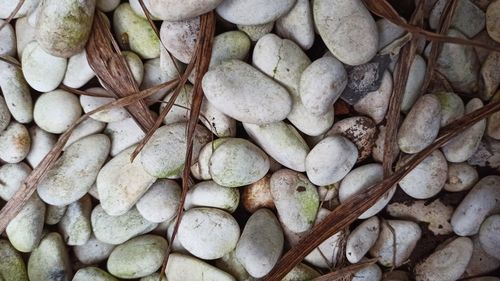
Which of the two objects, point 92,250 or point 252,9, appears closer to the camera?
point 252,9

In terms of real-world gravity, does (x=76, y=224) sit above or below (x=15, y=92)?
below

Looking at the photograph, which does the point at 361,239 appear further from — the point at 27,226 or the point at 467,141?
the point at 27,226

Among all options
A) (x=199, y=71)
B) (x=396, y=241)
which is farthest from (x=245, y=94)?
(x=396, y=241)

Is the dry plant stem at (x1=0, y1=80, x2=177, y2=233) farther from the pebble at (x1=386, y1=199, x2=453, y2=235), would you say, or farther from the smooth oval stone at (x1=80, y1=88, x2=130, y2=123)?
the pebble at (x1=386, y1=199, x2=453, y2=235)

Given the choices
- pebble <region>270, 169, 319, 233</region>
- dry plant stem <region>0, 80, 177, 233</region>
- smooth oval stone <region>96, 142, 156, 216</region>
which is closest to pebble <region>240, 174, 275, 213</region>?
pebble <region>270, 169, 319, 233</region>

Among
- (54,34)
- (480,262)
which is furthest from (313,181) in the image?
(54,34)

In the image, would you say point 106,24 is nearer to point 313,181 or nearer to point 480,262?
point 313,181

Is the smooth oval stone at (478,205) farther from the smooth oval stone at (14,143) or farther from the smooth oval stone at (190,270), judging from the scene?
the smooth oval stone at (14,143)
